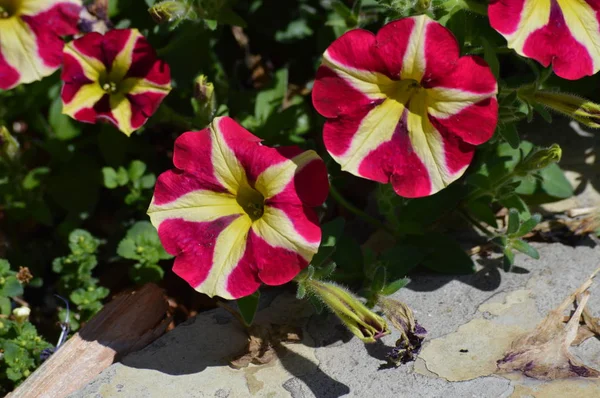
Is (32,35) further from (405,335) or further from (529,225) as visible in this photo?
(529,225)

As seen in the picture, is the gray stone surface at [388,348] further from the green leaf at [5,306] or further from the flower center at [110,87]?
the flower center at [110,87]

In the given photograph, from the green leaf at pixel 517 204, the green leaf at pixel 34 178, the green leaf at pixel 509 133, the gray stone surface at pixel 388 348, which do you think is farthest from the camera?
the green leaf at pixel 34 178

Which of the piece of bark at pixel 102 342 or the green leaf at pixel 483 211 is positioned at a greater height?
the green leaf at pixel 483 211

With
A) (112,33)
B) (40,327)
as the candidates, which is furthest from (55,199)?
(112,33)

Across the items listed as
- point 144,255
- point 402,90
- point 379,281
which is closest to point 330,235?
point 379,281

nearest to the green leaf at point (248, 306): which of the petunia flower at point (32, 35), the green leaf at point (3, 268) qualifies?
the green leaf at point (3, 268)

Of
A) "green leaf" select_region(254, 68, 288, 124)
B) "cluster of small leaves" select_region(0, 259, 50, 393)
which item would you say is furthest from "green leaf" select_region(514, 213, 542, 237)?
"cluster of small leaves" select_region(0, 259, 50, 393)
